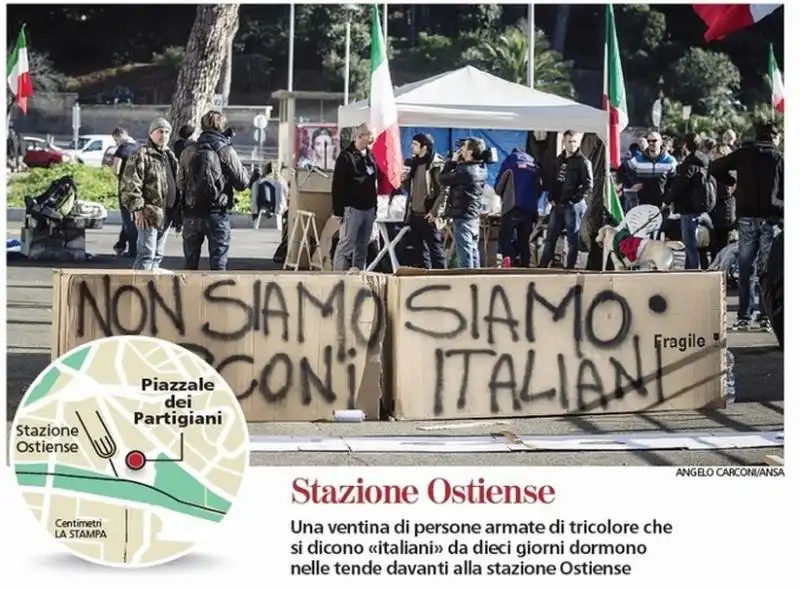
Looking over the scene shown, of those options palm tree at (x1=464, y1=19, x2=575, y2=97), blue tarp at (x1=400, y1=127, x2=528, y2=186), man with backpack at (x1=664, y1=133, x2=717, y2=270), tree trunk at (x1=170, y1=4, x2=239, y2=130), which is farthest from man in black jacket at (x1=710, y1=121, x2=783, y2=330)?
palm tree at (x1=464, y1=19, x2=575, y2=97)

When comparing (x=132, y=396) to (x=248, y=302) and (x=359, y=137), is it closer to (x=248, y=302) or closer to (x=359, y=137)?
(x=248, y=302)

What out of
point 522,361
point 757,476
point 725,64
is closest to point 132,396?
point 757,476

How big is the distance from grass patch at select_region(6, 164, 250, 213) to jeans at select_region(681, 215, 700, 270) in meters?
11.8

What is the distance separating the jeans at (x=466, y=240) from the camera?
13.0 m

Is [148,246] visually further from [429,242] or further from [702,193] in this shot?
[702,193]

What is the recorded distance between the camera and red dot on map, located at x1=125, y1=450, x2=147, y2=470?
5023mm

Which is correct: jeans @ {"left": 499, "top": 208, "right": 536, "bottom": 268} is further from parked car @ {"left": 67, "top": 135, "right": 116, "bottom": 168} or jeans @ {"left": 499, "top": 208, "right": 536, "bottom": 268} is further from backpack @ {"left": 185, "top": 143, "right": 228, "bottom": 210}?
parked car @ {"left": 67, "top": 135, "right": 116, "bottom": 168}

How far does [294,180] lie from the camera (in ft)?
55.2

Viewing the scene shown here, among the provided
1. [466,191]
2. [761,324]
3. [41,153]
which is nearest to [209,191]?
[466,191]

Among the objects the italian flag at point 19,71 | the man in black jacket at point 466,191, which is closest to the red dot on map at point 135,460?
the man in black jacket at point 466,191

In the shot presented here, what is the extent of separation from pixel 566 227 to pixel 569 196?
37 cm

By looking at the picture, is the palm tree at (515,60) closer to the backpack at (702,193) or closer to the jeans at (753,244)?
the backpack at (702,193)

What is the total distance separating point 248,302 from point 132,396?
274 cm

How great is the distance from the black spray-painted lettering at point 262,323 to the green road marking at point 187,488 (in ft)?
9.36
